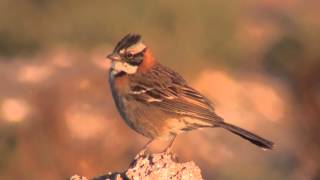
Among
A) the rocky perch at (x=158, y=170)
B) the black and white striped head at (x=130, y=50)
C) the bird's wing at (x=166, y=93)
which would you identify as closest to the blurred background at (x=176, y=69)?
the bird's wing at (x=166, y=93)

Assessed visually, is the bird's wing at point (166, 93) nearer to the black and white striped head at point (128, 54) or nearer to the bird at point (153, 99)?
the bird at point (153, 99)

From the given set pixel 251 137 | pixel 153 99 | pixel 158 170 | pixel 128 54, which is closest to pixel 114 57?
Result: pixel 128 54

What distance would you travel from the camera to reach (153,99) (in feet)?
34.6

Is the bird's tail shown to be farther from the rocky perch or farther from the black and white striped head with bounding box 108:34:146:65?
the rocky perch

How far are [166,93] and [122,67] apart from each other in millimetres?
468

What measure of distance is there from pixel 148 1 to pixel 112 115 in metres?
A: 7.55

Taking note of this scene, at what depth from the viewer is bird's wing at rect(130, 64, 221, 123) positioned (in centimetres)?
1048

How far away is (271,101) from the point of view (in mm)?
21688

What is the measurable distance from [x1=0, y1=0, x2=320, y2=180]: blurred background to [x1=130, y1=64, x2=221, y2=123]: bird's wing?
209 inches

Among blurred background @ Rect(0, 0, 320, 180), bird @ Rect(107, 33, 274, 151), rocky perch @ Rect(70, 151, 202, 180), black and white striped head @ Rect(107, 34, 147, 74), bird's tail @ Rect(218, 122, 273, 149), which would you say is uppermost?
blurred background @ Rect(0, 0, 320, 180)

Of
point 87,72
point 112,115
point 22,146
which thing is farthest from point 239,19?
point 22,146

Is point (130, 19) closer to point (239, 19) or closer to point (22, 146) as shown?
point (239, 19)

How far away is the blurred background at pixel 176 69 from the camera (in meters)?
16.9

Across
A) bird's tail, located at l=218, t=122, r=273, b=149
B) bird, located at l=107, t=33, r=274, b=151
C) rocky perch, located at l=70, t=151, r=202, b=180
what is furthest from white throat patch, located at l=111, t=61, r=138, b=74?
rocky perch, located at l=70, t=151, r=202, b=180
